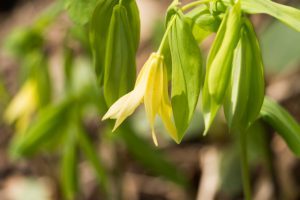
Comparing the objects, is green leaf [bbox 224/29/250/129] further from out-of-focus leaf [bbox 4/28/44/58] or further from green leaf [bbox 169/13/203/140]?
out-of-focus leaf [bbox 4/28/44/58]

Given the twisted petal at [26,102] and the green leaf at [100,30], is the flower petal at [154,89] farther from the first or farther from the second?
the twisted petal at [26,102]

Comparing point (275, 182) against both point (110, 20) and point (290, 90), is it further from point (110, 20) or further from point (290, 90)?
point (110, 20)

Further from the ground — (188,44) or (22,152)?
(188,44)

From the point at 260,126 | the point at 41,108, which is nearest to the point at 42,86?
the point at 41,108

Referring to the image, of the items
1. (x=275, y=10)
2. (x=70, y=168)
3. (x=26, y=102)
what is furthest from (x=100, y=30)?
(x=26, y=102)

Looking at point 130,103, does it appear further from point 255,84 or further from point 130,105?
point 255,84

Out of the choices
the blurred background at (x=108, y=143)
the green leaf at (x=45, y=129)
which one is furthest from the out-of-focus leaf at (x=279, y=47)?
the green leaf at (x=45, y=129)

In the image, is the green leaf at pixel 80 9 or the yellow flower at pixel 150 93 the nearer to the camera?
the yellow flower at pixel 150 93

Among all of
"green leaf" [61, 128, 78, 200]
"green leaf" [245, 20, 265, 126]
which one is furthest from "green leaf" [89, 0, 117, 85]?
"green leaf" [61, 128, 78, 200]
